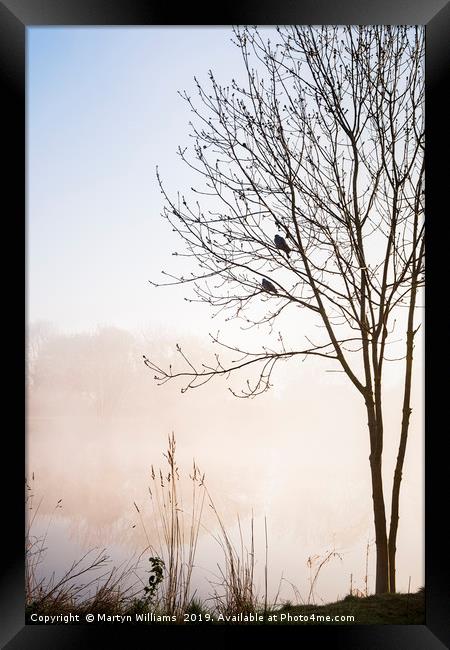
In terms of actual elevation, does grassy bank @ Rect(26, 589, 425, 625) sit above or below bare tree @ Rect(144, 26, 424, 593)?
below

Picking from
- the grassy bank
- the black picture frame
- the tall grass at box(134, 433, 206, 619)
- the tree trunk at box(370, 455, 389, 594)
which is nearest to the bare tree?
the tree trunk at box(370, 455, 389, 594)

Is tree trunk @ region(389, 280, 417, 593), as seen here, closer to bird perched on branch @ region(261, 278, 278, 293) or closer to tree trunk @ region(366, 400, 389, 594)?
tree trunk @ region(366, 400, 389, 594)

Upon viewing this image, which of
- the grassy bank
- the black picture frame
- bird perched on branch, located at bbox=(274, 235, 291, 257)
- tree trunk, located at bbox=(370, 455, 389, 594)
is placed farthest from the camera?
bird perched on branch, located at bbox=(274, 235, 291, 257)

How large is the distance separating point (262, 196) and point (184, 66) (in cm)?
61

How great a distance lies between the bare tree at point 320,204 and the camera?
1942 millimetres

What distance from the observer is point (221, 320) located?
6.39ft

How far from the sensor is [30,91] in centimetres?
196

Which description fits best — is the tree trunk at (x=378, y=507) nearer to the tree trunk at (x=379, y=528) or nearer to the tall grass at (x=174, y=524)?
the tree trunk at (x=379, y=528)

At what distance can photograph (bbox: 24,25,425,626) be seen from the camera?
6.24 ft

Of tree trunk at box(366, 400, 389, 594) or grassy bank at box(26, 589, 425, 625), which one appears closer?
grassy bank at box(26, 589, 425, 625)
